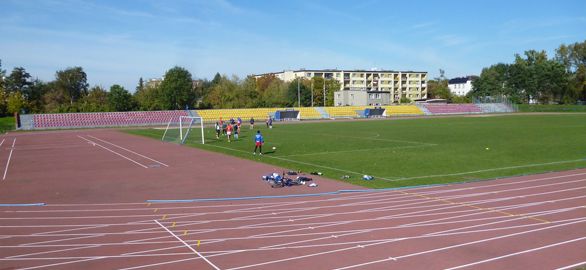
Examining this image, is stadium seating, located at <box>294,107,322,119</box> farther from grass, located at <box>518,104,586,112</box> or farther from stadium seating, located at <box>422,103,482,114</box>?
grass, located at <box>518,104,586,112</box>

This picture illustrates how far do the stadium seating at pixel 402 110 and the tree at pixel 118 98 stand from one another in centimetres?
4409

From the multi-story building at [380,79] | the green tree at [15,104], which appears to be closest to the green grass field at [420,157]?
the green tree at [15,104]

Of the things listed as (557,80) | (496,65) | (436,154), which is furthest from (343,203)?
(496,65)

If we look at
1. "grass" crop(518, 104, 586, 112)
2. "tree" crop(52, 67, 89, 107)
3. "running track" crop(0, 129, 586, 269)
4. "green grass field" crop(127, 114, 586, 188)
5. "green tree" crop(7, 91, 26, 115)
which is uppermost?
"tree" crop(52, 67, 89, 107)

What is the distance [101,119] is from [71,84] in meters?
38.1

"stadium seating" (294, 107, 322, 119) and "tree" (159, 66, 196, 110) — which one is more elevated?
"tree" (159, 66, 196, 110)

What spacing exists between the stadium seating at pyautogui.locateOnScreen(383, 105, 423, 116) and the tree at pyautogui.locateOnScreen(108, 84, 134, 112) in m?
44.1

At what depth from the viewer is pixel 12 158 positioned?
25.8 m

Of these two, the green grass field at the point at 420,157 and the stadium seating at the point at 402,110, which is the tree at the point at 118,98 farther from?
the green grass field at the point at 420,157

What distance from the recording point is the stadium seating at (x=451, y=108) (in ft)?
279

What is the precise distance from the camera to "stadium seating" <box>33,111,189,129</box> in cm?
5842

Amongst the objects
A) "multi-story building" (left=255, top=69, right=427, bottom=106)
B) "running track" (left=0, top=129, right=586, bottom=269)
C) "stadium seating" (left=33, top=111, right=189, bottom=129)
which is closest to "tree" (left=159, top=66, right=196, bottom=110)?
"stadium seating" (left=33, top=111, right=189, bottom=129)

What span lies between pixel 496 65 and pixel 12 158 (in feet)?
366

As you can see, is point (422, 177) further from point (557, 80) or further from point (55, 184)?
point (557, 80)
